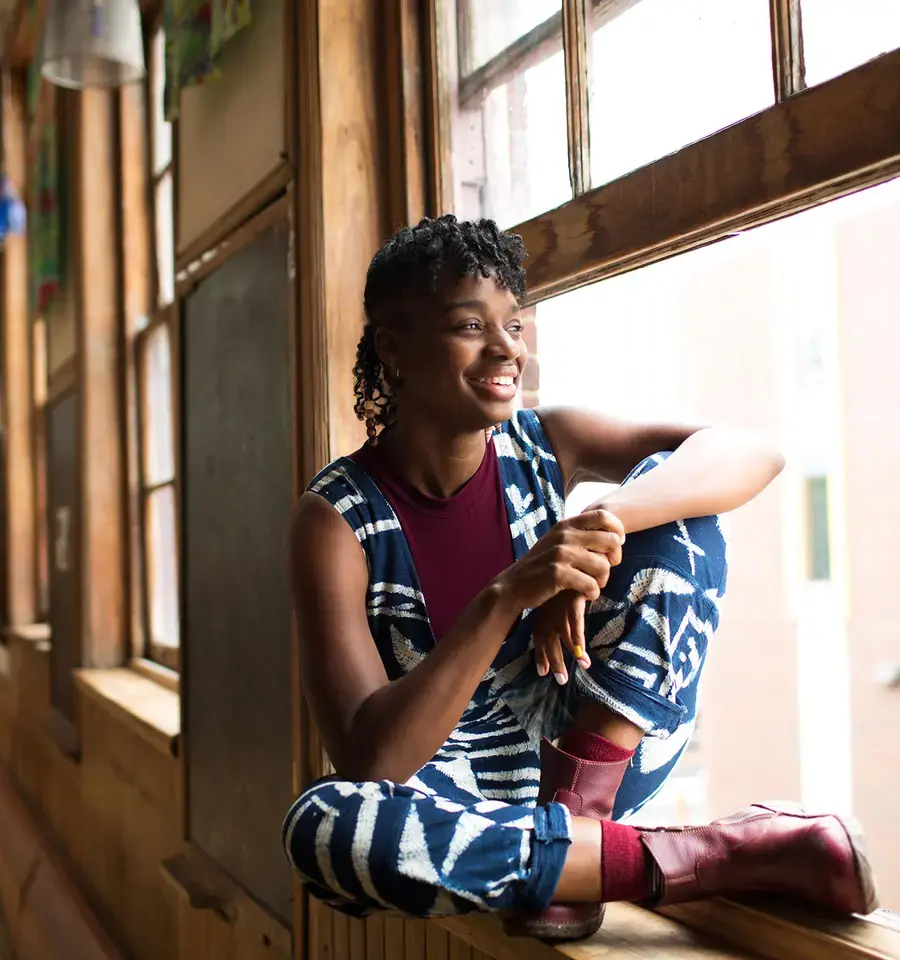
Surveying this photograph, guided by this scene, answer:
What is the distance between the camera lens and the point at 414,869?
108 cm

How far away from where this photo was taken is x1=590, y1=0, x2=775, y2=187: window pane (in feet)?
4.19

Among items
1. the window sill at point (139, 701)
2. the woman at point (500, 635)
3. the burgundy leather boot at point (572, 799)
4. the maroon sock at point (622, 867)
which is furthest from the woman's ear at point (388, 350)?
the window sill at point (139, 701)

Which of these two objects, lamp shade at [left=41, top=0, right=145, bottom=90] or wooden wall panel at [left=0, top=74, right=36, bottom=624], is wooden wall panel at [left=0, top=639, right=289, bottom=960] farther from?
lamp shade at [left=41, top=0, right=145, bottom=90]

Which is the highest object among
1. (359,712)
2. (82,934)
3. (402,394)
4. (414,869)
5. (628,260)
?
(628,260)

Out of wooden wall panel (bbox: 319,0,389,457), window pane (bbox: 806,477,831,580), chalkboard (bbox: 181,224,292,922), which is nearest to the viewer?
wooden wall panel (bbox: 319,0,389,457)

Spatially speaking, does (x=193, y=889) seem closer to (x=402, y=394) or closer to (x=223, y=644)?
(x=223, y=644)

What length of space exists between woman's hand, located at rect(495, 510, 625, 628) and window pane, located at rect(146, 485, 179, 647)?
2489 mm

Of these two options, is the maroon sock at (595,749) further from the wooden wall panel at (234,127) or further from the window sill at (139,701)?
the window sill at (139,701)

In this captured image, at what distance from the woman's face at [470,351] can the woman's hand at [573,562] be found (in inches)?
9.3

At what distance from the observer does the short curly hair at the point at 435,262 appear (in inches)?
55.1

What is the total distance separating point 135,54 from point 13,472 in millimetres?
3352

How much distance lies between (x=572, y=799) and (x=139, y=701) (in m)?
2.27

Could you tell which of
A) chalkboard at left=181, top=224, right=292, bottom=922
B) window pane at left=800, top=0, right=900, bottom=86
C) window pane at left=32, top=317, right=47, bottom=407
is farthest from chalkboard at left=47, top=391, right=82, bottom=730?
window pane at left=800, top=0, right=900, bottom=86

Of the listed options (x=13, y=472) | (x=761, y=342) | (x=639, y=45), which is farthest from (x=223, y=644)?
(x=761, y=342)
